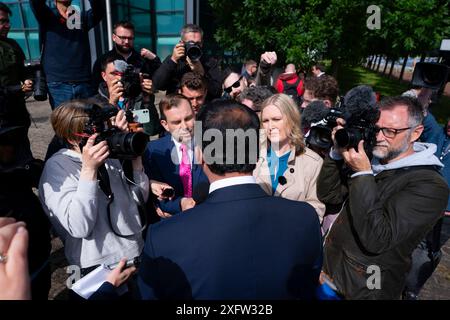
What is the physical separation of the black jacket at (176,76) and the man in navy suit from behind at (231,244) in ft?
8.35

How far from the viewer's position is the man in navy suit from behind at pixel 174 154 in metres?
2.87

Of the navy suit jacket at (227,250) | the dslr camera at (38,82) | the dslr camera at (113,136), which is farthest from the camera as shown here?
the dslr camera at (38,82)

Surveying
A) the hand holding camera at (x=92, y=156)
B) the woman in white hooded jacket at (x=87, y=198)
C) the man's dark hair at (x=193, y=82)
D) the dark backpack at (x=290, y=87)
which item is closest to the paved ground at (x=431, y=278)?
the woman in white hooded jacket at (x=87, y=198)

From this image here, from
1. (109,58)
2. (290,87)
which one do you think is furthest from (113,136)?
(290,87)

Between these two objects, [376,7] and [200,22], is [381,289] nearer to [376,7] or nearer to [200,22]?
[376,7]

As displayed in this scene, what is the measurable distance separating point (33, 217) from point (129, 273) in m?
0.63

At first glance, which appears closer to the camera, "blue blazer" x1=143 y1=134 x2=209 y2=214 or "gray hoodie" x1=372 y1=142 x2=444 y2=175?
"gray hoodie" x1=372 y1=142 x2=444 y2=175

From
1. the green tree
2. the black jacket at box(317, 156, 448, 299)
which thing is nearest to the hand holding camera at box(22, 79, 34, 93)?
the black jacket at box(317, 156, 448, 299)

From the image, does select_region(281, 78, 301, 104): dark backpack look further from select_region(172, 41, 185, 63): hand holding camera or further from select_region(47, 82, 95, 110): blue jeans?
select_region(47, 82, 95, 110): blue jeans

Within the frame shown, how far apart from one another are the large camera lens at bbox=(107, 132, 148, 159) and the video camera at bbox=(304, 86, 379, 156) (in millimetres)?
1318

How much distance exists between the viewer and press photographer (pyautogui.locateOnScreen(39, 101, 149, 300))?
188 cm

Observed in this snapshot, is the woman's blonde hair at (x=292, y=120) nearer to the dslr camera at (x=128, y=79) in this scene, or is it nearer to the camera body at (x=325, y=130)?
the camera body at (x=325, y=130)

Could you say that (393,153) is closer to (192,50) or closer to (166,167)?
(166,167)

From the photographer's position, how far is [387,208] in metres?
2.00
